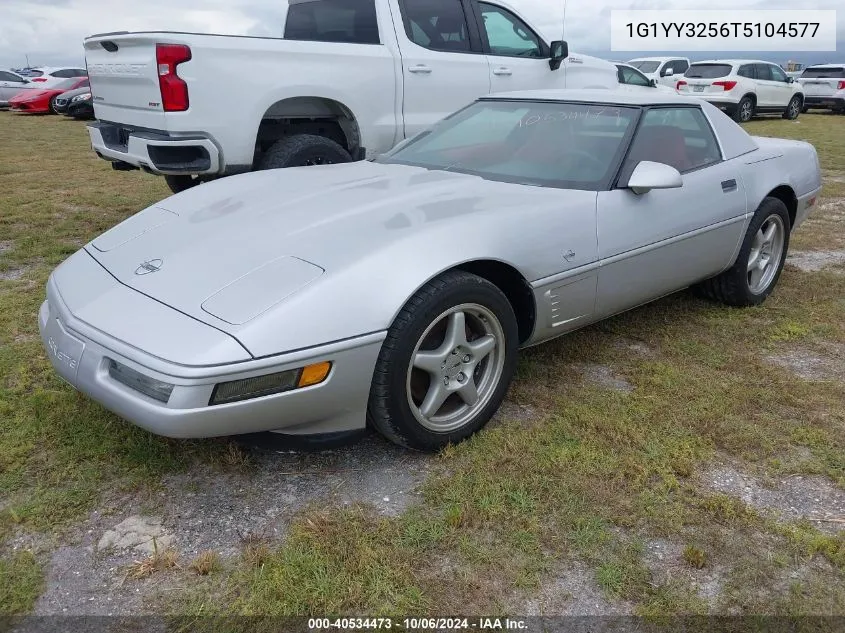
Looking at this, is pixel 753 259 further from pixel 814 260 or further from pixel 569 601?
pixel 569 601

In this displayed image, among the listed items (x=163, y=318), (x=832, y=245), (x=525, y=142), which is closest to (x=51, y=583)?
(x=163, y=318)

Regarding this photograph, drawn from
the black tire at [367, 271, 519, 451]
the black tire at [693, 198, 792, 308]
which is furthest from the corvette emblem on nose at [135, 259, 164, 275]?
the black tire at [693, 198, 792, 308]

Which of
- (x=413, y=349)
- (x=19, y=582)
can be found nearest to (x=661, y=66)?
(x=413, y=349)

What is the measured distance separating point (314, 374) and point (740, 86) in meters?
16.1

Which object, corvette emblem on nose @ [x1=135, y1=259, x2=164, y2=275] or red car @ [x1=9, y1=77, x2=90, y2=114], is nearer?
corvette emblem on nose @ [x1=135, y1=259, x2=164, y2=275]

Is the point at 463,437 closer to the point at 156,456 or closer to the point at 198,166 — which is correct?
the point at 156,456

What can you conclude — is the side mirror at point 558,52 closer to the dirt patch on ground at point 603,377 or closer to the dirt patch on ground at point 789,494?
the dirt patch on ground at point 603,377

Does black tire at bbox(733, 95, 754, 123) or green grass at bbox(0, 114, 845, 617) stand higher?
green grass at bbox(0, 114, 845, 617)

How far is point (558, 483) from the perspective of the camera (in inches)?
97.8

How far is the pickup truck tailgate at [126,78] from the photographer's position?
15.4ft

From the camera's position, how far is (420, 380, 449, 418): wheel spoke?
2.60 meters

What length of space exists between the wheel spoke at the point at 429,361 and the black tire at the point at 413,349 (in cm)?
9

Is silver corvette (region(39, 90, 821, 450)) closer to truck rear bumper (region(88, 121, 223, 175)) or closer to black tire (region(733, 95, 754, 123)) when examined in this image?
truck rear bumper (region(88, 121, 223, 175))

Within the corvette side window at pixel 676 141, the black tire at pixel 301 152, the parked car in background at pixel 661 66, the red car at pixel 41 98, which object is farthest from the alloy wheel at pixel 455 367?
the red car at pixel 41 98
